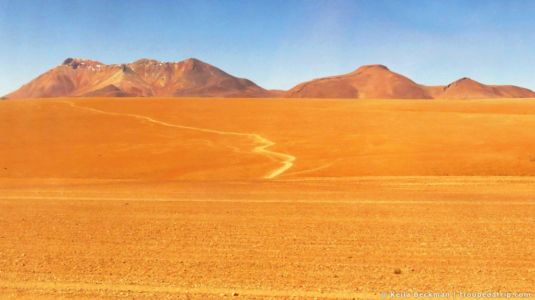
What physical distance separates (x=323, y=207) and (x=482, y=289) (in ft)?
23.7

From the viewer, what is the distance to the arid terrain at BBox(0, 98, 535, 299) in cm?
755

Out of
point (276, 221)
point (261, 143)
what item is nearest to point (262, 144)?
point (261, 143)

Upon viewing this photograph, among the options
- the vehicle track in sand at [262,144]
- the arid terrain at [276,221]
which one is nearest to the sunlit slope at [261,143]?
the vehicle track in sand at [262,144]

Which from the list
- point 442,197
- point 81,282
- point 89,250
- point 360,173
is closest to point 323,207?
point 442,197

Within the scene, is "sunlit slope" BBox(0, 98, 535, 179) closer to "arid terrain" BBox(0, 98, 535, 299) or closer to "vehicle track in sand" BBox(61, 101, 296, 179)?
"vehicle track in sand" BBox(61, 101, 296, 179)

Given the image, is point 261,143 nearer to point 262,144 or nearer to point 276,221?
point 262,144

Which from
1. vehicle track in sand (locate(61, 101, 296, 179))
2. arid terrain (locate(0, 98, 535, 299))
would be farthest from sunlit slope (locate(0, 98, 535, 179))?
arid terrain (locate(0, 98, 535, 299))

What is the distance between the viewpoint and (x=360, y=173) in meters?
25.1

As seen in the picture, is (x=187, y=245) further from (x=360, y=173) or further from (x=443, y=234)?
(x=360, y=173)

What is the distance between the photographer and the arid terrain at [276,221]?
755cm

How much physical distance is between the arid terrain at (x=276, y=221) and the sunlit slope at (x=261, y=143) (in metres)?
0.22

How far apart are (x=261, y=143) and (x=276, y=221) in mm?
26359

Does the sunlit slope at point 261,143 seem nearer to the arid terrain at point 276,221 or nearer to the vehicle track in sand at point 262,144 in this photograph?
the vehicle track in sand at point 262,144

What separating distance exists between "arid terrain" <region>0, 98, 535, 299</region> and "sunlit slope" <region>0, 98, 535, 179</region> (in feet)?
0.74
